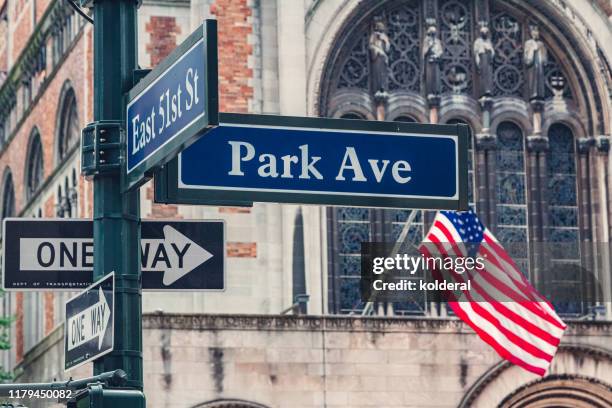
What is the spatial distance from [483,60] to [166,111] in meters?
25.5

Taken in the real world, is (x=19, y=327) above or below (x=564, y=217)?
below

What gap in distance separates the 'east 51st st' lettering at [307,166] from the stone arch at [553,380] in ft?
72.9

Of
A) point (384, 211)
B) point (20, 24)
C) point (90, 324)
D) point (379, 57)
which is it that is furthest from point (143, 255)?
point (20, 24)

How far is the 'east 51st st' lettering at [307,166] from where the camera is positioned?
8.08 metres

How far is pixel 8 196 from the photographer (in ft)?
141

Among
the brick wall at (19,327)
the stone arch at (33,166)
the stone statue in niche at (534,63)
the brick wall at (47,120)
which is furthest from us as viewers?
the brick wall at (19,327)

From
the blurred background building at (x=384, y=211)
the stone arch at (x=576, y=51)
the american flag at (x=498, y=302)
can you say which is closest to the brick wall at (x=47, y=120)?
the blurred background building at (x=384, y=211)

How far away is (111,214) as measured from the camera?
8445 mm

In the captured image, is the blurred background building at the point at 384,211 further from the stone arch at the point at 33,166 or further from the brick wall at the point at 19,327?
the brick wall at the point at 19,327

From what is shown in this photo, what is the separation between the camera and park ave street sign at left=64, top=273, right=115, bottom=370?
27.2ft

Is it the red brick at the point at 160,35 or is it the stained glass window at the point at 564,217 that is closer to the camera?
the red brick at the point at 160,35

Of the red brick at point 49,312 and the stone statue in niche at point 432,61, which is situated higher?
the stone statue in niche at point 432,61

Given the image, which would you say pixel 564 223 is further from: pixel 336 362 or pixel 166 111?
pixel 166 111

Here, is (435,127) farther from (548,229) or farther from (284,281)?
(548,229)
